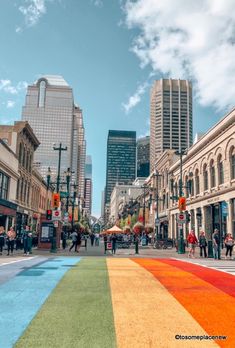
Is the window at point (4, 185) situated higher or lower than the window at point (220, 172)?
lower

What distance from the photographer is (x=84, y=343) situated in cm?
451

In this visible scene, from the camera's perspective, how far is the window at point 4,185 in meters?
35.1

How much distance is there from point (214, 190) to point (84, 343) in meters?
36.7

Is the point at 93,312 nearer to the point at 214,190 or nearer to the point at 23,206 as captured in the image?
the point at 214,190

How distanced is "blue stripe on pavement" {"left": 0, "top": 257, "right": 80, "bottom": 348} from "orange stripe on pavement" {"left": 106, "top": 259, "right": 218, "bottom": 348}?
5.11ft

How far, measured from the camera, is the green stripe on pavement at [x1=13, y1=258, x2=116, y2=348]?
455 cm

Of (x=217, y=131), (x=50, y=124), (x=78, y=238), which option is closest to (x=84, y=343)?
(x=78, y=238)

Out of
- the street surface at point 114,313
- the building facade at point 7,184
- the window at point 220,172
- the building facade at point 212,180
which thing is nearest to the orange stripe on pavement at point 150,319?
the street surface at point 114,313

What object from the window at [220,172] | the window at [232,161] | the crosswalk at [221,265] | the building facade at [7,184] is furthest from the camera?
the window at [220,172]

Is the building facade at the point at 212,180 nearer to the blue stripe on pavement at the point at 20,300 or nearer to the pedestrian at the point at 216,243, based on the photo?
the pedestrian at the point at 216,243

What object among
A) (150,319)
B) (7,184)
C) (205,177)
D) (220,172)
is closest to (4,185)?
(7,184)

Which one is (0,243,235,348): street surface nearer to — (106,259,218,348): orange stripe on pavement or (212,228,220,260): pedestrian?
(106,259,218,348): orange stripe on pavement

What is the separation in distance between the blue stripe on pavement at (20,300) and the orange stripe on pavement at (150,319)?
5.11 feet

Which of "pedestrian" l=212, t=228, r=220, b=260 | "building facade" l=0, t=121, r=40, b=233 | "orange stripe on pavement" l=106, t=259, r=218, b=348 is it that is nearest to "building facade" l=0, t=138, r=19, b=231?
"building facade" l=0, t=121, r=40, b=233
